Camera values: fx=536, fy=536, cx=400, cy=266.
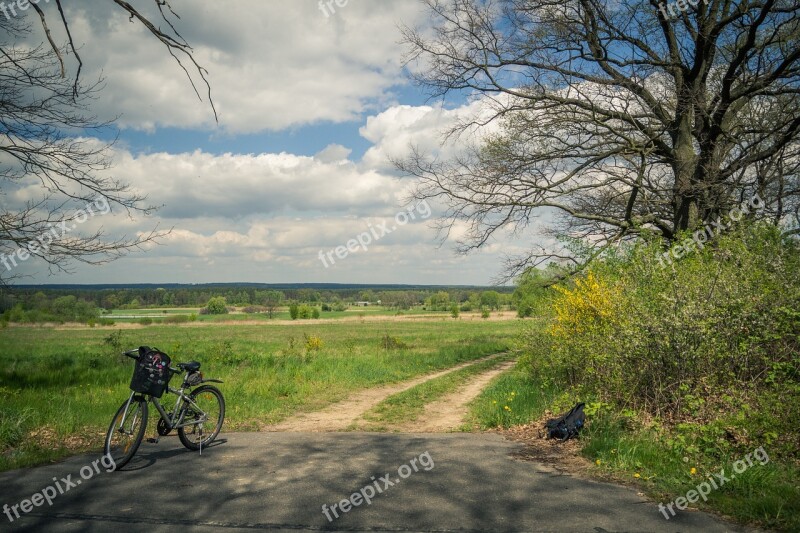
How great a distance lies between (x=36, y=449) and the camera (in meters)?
7.15

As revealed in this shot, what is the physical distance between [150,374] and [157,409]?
538 mm

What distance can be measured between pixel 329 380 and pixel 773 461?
37.5ft

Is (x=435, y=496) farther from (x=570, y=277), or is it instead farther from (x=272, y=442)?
(x=570, y=277)

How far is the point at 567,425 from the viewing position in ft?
25.2

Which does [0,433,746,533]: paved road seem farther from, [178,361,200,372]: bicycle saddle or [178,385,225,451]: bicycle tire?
[178,361,200,372]: bicycle saddle

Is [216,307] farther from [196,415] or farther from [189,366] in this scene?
[196,415]

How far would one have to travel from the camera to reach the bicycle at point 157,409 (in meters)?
6.45

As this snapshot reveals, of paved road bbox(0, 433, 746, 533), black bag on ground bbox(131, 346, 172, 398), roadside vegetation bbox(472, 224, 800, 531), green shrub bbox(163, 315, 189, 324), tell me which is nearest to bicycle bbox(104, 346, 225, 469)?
black bag on ground bbox(131, 346, 172, 398)

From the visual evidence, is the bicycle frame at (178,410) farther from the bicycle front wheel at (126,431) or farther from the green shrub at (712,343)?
the green shrub at (712,343)

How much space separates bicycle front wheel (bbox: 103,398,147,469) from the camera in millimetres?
6203

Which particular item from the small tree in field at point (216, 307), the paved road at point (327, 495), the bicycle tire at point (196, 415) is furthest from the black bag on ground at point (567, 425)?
the small tree in field at point (216, 307)

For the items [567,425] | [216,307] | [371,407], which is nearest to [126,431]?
[567,425]

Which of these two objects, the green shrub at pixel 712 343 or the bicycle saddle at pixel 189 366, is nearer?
the green shrub at pixel 712 343

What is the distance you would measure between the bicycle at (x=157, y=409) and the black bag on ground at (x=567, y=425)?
4863 mm
